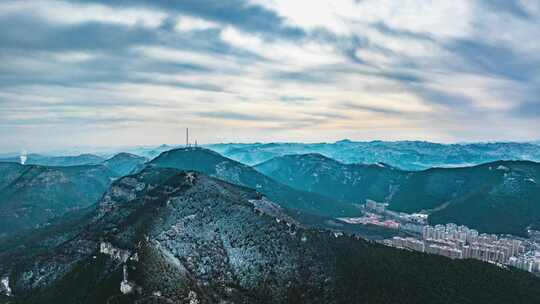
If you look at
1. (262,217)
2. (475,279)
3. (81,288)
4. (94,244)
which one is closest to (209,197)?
(262,217)

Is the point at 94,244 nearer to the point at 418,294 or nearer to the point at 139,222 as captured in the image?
the point at 139,222

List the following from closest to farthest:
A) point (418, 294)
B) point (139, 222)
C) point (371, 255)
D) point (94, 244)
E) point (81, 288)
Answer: point (418, 294) < point (81, 288) < point (371, 255) < point (139, 222) < point (94, 244)

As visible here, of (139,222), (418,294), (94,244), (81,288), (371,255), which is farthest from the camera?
(94,244)

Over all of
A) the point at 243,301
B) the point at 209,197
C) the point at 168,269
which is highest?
the point at 209,197

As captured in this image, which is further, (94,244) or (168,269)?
(94,244)

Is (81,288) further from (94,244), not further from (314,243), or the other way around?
(314,243)

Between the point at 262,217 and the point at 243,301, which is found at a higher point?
the point at 262,217

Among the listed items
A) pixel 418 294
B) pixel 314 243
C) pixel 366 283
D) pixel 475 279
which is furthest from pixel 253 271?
pixel 475 279
